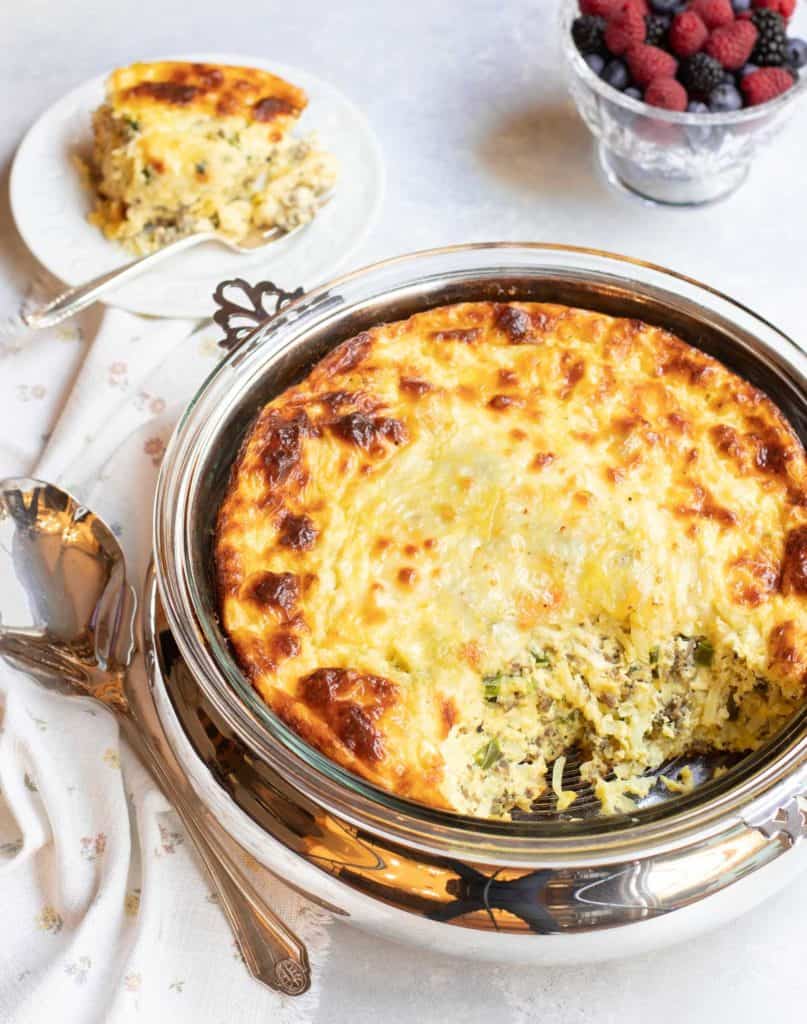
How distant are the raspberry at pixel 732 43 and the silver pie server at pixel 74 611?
2.21 metres

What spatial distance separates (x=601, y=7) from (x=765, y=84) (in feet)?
1.76

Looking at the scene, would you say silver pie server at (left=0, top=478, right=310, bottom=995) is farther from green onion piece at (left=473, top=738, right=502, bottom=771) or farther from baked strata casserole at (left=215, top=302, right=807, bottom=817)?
green onion piece at (left=473, top=738, right=502, bottom=771)

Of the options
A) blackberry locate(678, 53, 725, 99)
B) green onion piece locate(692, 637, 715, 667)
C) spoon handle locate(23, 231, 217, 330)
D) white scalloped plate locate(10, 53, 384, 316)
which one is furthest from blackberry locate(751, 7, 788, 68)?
green onion piece locate(692, 637, 715, 667)

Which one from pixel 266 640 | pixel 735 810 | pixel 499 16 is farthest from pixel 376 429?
pixel 499 16

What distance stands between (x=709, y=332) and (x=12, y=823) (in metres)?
1.88

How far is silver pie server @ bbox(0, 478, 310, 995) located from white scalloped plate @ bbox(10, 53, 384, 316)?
83 cm

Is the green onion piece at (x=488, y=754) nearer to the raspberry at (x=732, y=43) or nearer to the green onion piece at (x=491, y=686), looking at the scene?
the green onion piece at (x=491, y=686)

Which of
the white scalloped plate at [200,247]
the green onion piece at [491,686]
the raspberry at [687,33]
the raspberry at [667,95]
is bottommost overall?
the green onion piece at [491,686]

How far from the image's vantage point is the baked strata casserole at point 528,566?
2.39 metres

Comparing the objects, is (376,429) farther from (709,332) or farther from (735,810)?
(735,810)

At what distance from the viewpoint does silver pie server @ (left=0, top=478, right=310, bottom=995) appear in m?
2.60

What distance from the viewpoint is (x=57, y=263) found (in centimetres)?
358

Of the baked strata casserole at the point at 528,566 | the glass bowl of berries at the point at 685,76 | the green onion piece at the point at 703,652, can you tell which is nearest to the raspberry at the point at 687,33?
the glass bowl of berries at the point at 685,76

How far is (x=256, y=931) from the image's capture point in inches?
94.5
